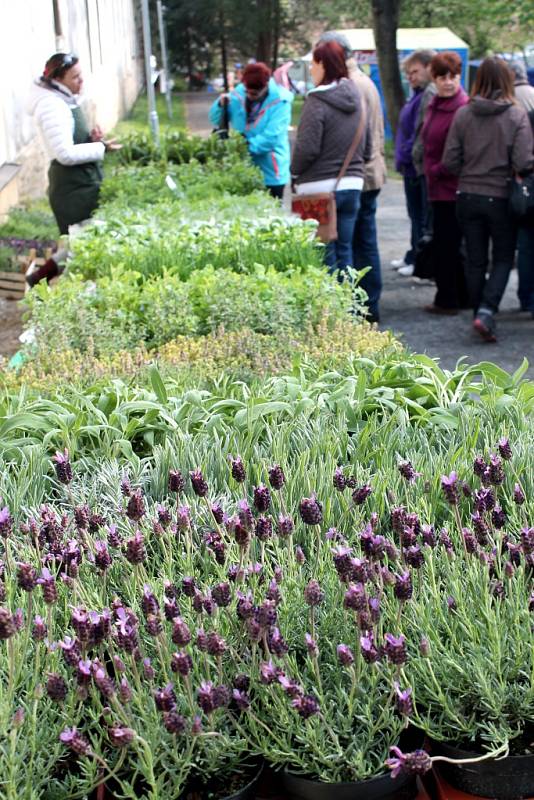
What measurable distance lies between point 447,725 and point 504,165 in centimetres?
649

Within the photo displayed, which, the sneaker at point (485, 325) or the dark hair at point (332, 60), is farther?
the sneaker at point (485, 325)

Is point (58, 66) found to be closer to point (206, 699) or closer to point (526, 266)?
point (526, 266)

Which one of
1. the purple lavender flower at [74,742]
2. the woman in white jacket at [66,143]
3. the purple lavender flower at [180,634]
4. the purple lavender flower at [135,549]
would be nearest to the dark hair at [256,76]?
the woman in white jacket at [66,143]

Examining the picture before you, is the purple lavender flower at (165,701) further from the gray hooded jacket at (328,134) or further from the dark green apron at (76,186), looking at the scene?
the dark green apron at (76,186)

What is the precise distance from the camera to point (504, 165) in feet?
25.5

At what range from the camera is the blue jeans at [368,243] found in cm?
858

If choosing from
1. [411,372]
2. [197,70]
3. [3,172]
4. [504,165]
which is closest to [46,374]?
[411,372]

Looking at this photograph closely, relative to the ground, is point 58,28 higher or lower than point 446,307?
higher

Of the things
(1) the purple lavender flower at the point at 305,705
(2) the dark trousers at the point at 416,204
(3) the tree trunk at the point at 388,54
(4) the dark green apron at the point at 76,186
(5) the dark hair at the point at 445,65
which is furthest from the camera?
(3) the tree trunk at the point at 388,54

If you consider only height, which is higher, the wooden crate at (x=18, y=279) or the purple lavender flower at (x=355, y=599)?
the purple lavender flower at (x=355, y=599)

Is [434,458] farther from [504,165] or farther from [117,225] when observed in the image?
[504,165]

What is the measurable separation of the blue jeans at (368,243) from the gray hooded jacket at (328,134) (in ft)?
2.04

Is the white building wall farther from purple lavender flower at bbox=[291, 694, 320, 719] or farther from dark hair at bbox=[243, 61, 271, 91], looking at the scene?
purple lavender flower at bbox=[291, 694, 320, 719]

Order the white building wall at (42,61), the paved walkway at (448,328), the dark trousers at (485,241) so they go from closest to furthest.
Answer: the dark trousers at (485,241)
the paved walkway at (448,328)
the white building wall at (42,61)
